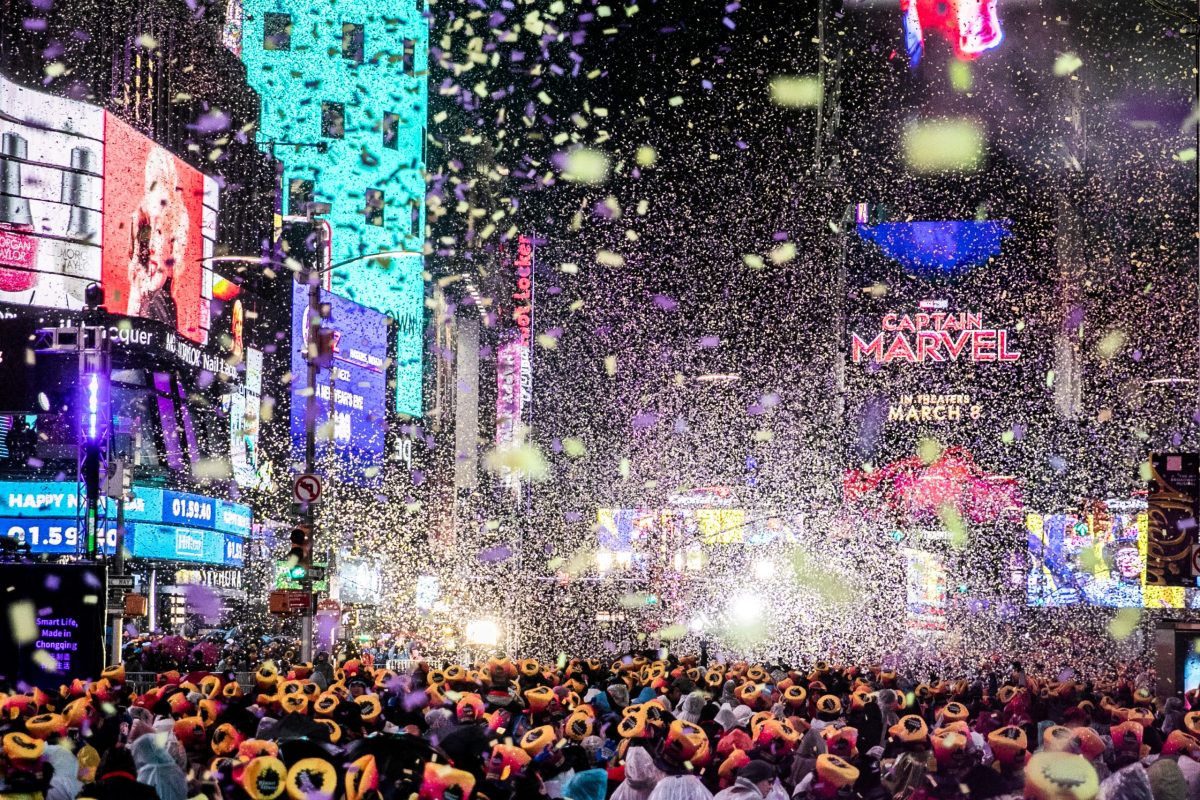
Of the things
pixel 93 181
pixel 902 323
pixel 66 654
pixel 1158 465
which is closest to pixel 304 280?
pixel 66 654

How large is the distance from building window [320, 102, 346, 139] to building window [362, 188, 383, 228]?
366 cm

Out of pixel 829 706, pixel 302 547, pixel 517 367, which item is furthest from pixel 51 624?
pixel 517 367

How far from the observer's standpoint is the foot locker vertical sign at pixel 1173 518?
17.0m

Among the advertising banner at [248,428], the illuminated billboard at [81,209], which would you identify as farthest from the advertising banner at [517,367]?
the illuminated billboard at [81,209]

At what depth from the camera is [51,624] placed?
16.0 m

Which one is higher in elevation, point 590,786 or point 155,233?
point 155,233

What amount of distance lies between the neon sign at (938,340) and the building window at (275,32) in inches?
1557

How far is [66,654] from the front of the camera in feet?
52.2

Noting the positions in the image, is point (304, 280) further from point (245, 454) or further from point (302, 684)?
point (245, 454)

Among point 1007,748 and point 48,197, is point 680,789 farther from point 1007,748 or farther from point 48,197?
point 48,197

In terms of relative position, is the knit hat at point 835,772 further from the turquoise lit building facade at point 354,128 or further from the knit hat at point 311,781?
the turquoise lit building facade at point 354,128

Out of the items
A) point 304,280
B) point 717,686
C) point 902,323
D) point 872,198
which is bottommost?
point 717,686

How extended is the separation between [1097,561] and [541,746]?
38814 mm

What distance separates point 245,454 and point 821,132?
3142 centimetres
